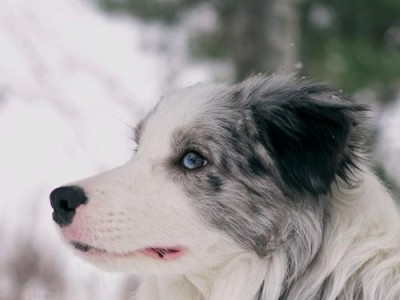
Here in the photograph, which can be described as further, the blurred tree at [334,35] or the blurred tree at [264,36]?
the blurred tree at [334,35]

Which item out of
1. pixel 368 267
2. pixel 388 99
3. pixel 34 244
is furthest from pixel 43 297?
pixel 388 99

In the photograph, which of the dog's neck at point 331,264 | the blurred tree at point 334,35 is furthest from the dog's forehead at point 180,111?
the blurred tree at point 334,35

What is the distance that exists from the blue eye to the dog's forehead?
0.09 meters

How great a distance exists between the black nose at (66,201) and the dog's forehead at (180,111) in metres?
0.39

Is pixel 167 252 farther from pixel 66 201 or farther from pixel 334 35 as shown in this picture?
pixel 334 35

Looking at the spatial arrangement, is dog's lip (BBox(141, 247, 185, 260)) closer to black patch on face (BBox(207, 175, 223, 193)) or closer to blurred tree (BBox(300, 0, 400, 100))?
black patch on face (BBox(207, 175, 223, 193))

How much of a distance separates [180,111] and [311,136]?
54 centimetres

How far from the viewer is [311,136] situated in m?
2.92

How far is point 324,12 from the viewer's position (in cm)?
1017

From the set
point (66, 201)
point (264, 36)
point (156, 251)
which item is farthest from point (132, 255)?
point (264, 36)

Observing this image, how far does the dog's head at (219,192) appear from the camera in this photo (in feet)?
9.37

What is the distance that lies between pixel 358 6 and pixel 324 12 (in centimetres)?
46

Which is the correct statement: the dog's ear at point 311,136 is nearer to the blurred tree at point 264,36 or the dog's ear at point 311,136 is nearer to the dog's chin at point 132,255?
the dog's chin at point 132,255

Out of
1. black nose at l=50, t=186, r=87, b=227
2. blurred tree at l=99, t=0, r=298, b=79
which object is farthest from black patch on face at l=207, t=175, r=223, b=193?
blurred tree at l=99, t=0, r=298, b=79
